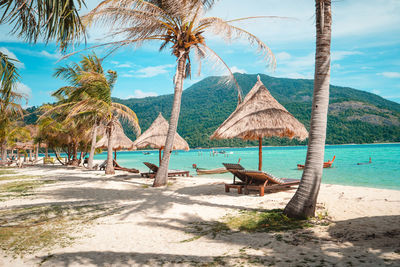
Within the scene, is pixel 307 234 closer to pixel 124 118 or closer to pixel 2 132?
pixel 124 118

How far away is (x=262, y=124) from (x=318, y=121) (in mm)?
4304

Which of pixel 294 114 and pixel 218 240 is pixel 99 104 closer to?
pixel 218 240

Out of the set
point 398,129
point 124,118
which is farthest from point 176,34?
point 398,129

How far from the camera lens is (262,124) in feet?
28.0

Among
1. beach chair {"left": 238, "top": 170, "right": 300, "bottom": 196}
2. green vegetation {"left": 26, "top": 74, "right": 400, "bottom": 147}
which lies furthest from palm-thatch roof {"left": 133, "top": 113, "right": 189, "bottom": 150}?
green vegetation {"left": 26, "top": 74, "right": 400, "bottom": 147}

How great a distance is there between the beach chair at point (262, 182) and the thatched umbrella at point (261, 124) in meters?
0.95

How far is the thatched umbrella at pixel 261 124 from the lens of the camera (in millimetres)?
8469

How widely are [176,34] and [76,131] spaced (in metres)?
15.3

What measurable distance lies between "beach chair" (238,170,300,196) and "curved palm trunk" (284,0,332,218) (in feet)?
8.61

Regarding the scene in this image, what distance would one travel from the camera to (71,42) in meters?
3.97

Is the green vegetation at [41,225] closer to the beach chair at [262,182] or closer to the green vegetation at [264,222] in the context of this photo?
the green vegetation at [264,222]

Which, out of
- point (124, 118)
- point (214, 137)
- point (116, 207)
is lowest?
point (116, 207)

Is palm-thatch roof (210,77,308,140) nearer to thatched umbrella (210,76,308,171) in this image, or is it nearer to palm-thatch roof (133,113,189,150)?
thatched umbrella (210,76,308,171)

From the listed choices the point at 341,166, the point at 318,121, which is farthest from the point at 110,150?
the point at 341,166
